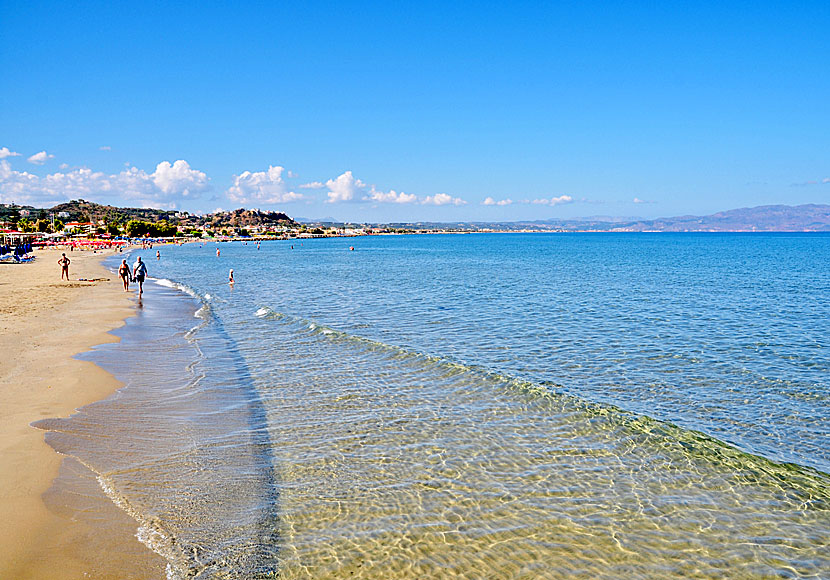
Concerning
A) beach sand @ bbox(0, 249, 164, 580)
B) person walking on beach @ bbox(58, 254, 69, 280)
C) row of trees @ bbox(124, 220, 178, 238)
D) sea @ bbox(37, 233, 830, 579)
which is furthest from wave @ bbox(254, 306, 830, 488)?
row of trees @ bbox(124, 220, 178, 238)

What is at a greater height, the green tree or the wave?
the green tree

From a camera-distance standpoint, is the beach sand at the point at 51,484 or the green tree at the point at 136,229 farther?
the green tree at the point at 136,229

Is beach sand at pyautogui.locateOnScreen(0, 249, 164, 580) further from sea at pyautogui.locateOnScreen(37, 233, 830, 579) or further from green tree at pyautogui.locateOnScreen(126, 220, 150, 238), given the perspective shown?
green tree at pyautogui.locateOnScreen(126, 220, 150, 238)

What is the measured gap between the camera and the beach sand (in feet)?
18.8

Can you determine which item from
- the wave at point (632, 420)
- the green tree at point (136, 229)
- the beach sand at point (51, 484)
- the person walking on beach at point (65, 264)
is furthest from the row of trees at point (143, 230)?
the wave at point (632, 420)

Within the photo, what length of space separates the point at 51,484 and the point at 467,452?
595 centimetres

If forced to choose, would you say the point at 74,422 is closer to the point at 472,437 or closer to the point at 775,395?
the point at 472,437

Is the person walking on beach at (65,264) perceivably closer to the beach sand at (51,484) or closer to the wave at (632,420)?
the beach sand at (51,484)

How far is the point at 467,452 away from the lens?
30.5 ft

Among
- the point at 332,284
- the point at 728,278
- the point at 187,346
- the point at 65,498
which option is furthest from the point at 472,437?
the point at 728,278

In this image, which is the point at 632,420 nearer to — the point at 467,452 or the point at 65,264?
the point at 467,452

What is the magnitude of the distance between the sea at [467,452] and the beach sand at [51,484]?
28cm

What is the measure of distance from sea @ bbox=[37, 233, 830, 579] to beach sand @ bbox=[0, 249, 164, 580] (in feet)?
0.91

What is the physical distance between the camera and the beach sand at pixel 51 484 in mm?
5730
